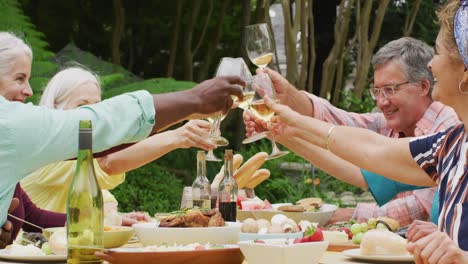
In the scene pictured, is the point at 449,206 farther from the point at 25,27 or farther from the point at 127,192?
the point at 25,27

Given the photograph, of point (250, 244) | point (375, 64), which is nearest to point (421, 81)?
point (375, 64)

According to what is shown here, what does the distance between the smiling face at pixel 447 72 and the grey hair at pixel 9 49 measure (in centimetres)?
158

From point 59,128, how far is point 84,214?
30 cm

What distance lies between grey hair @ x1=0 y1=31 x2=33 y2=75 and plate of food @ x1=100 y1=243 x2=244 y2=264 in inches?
48.9

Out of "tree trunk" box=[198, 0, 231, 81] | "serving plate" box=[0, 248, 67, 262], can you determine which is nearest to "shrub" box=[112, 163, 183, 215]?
"tree trunk" box=[198, 0, 231, 81]

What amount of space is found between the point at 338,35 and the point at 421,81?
5.37 meters

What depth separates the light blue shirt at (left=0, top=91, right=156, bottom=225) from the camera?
2.61 meters

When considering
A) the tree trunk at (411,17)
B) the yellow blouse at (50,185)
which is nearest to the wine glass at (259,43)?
the yellow blouse at (50,185)

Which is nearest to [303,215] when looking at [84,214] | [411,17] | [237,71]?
[237,71]

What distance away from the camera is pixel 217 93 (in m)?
2.93

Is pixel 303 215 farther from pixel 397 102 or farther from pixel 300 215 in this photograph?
pixel 397 102

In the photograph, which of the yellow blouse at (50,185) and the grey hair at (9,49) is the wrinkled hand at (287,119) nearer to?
the grey hair at (9,49)

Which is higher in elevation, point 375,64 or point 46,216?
point 375,64

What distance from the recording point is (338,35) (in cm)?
977
